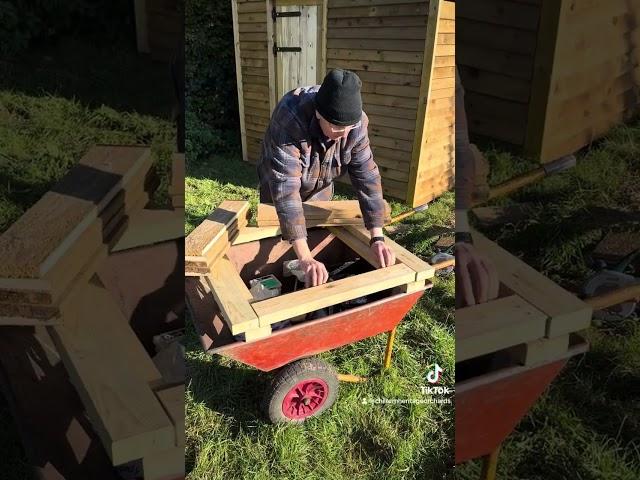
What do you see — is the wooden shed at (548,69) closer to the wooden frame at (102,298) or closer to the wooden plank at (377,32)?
the wooden plank at (377,32)

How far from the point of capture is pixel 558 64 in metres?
0.61

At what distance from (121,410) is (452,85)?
0.54m

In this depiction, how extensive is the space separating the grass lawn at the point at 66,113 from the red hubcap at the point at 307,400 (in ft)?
1.53

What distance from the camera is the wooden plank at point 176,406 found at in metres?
0.74

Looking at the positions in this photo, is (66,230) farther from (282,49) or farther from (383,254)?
(383,254)

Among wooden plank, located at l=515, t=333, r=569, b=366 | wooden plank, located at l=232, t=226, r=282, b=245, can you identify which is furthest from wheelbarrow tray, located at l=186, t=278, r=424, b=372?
wooden plank, located at l=515, t=333, r=569, b=366

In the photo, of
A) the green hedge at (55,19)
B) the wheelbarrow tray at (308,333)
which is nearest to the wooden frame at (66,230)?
the green hedge at (55,19)

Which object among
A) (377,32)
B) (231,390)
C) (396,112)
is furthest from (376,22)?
(231,390)

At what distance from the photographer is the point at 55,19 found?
664 mm

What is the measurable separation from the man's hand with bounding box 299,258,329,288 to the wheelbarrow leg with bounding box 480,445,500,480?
0.41 m

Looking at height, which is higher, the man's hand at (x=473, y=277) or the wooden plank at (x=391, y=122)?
the wooden plank at (x=391, y=122)

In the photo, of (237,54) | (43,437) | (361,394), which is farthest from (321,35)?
(43,437)

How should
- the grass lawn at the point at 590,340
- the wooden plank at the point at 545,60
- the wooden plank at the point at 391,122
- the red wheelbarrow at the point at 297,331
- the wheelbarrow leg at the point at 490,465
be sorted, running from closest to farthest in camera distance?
the wooden plank at the point at 545,60, the grass lawn at the point at 590,340, the wooden plank at the point at 391,122, the red wheelbarrow at the point at 297,331, the wheelbarrow leg at the point at 490,465

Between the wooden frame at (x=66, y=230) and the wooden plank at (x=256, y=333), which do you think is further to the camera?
the wooden plank at (x=256, y=333)
